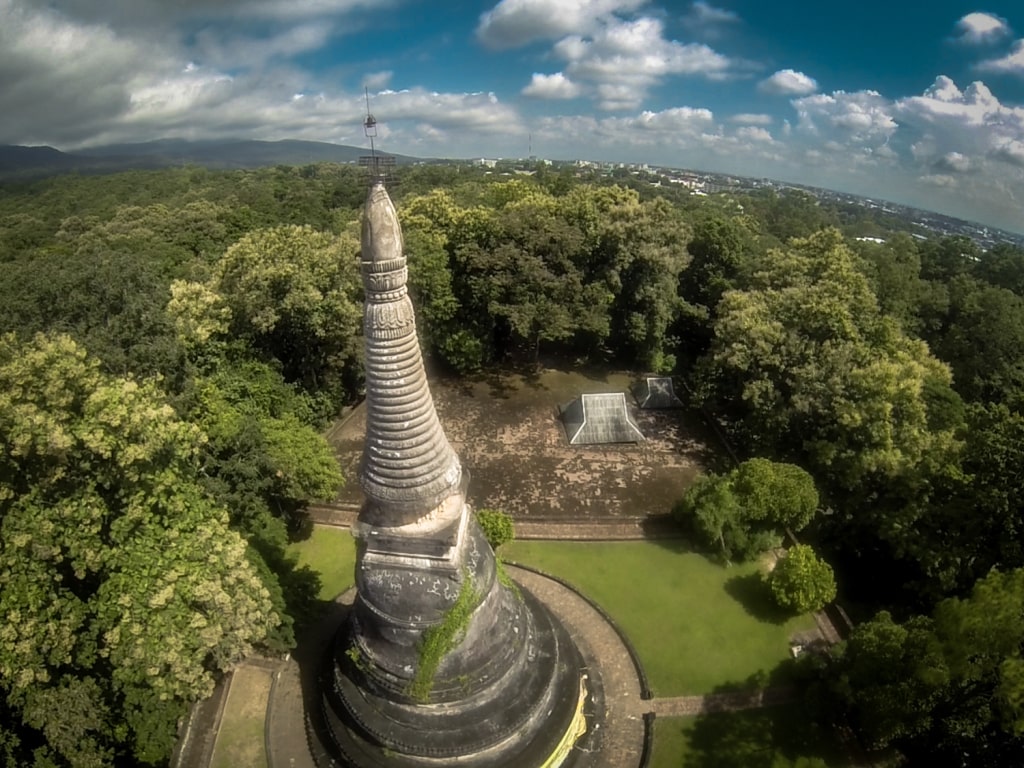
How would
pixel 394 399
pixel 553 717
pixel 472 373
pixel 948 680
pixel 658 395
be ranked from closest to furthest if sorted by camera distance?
1. pixel 394 399
2. pixel 948 680
3. pixel 553 717
4. pixel 658 395
5. pixel 472 373

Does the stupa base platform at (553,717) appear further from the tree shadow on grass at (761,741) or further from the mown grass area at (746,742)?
the tree shadow on grass at (761,741)

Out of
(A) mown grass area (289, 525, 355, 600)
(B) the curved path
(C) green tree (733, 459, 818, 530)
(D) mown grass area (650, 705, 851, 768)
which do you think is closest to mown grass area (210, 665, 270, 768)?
(B) the curved path

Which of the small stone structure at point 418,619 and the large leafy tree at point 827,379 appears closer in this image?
the small stone structure at point 418,619

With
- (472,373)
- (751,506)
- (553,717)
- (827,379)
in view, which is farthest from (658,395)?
(553,717)

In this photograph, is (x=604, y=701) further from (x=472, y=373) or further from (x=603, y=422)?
(x=472, y=373)

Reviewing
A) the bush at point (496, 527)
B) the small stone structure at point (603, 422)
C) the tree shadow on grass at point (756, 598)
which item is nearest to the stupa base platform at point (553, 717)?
the bush at point (496, 527)

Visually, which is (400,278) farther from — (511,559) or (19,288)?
(19,288)
